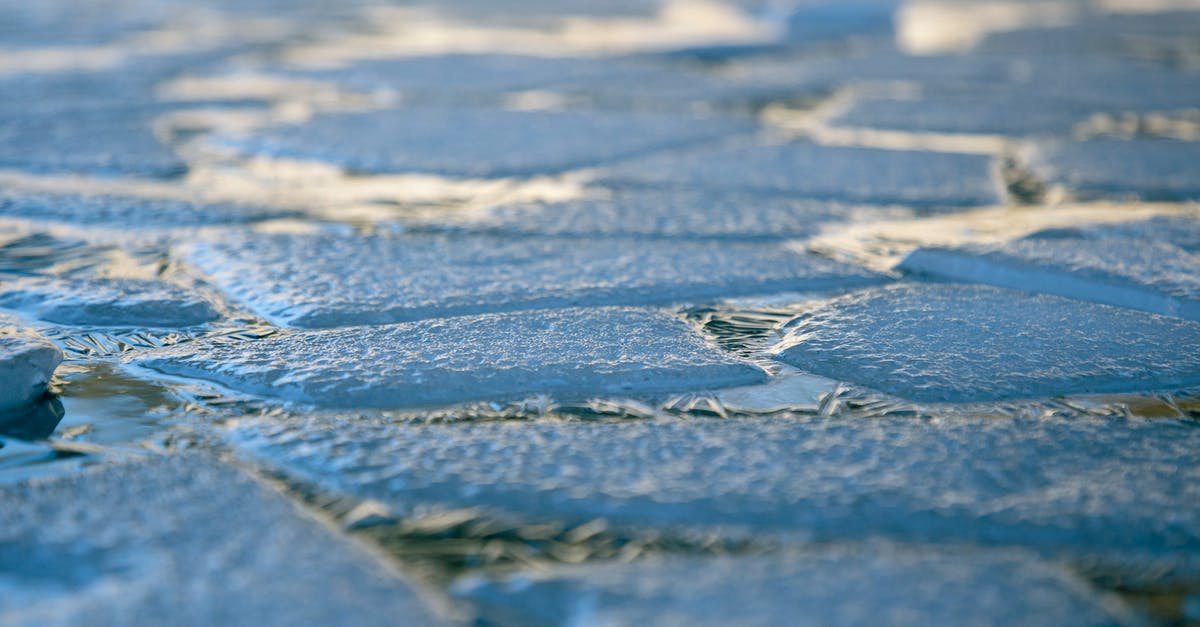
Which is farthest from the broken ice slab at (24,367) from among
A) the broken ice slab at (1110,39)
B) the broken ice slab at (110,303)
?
the broken ice slab at (1110,39)

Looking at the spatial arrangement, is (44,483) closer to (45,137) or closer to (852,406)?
(852,406)

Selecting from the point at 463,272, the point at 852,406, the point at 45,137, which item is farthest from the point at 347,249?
the point at 45,137

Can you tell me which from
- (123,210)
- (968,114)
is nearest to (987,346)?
(123,210)

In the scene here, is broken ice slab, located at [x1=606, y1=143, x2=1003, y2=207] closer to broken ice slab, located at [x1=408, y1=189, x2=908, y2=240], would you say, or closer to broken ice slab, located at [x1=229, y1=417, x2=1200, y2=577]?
broken ice slab, located at [x1=408, y1=189, x2=908, y2=240]

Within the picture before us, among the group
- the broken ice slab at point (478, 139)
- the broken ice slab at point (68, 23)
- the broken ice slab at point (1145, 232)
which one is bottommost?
the broken ice slab at point (1145, 232)

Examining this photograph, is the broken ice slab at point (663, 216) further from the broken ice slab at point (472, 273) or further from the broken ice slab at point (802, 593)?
the broken ice slab at point (802, 593)

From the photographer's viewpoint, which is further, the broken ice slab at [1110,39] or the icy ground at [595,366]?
the broken ice slab at [1110,39]

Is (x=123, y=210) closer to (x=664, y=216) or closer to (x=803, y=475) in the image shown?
(x=664, y=216)
